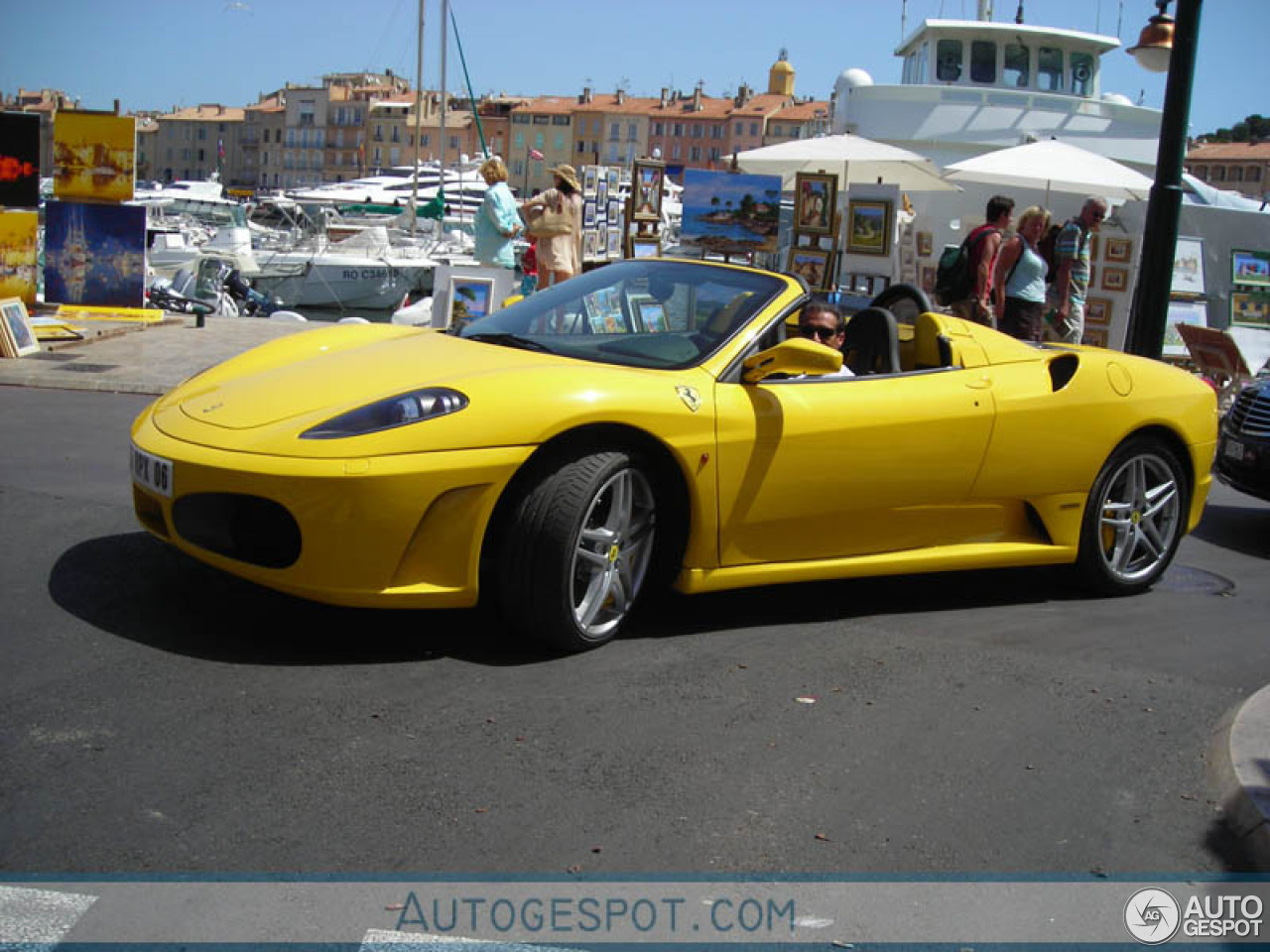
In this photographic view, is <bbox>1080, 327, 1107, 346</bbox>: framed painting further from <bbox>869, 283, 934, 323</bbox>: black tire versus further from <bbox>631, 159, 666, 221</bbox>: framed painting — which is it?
<bbox>869, 283, 934, 323</bbox>: black tire

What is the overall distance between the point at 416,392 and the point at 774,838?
182 centimetres

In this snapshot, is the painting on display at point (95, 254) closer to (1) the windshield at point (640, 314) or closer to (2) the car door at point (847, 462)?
(1) the windshield at point (640, 314)

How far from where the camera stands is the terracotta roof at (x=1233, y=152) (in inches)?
4419

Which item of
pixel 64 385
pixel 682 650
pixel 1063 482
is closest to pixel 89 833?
pixel 682 650

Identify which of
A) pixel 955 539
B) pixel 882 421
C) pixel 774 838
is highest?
pixel 882 421

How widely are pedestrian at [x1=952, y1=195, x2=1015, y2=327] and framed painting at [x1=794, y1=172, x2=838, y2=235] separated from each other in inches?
230

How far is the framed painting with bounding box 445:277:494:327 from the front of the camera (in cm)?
1247

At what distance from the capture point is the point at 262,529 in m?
4.07

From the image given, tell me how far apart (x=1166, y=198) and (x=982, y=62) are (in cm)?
1902

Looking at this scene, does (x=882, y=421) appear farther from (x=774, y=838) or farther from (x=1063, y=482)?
(x=774, y=838)

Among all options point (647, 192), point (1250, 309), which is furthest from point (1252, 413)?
point (647, 192)

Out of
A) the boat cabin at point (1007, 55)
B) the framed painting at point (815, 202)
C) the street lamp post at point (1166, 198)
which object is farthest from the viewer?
the boat cabin at point (1007, 55)

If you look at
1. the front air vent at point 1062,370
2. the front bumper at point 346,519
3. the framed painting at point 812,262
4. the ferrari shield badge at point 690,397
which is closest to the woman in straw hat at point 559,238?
the framed painting at point 812,262

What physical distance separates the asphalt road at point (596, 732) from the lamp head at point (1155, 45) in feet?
22.8
